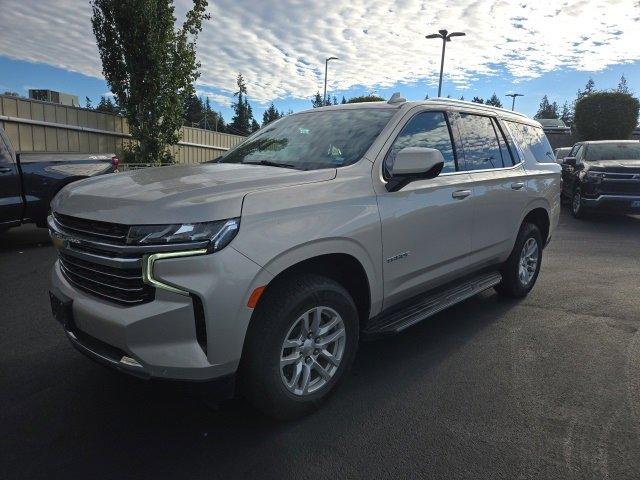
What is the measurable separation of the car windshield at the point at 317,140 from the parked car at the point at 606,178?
30.0 feet

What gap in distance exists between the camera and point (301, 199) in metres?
2.70

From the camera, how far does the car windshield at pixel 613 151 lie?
11.6m

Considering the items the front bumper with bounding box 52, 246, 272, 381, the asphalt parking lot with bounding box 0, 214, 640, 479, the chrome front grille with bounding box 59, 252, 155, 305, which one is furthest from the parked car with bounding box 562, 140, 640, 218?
the chrome front grille with bounding box 59, 252, 155, 305

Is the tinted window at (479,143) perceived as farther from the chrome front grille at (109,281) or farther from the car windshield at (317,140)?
the chrome front grille at (109,281)

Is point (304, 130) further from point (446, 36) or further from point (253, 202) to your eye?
point (446, 36)

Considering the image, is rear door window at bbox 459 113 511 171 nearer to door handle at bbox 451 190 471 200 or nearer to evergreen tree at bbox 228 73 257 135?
door handle at bbox 451 190 471 200

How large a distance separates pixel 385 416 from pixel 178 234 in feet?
5.38

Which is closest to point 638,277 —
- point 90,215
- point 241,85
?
point 90,215

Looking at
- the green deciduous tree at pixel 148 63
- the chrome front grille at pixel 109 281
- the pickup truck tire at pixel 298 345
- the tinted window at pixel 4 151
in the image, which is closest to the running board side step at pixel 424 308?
the pickup truck tire at pixel 298 345

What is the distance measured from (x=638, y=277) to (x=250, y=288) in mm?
5964

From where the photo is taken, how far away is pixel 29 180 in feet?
22.7

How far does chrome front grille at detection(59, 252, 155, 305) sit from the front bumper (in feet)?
0.16

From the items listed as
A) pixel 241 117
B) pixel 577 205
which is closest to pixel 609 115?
pixel 577 205

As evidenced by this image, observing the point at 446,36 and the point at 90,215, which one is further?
the point at 446,36
